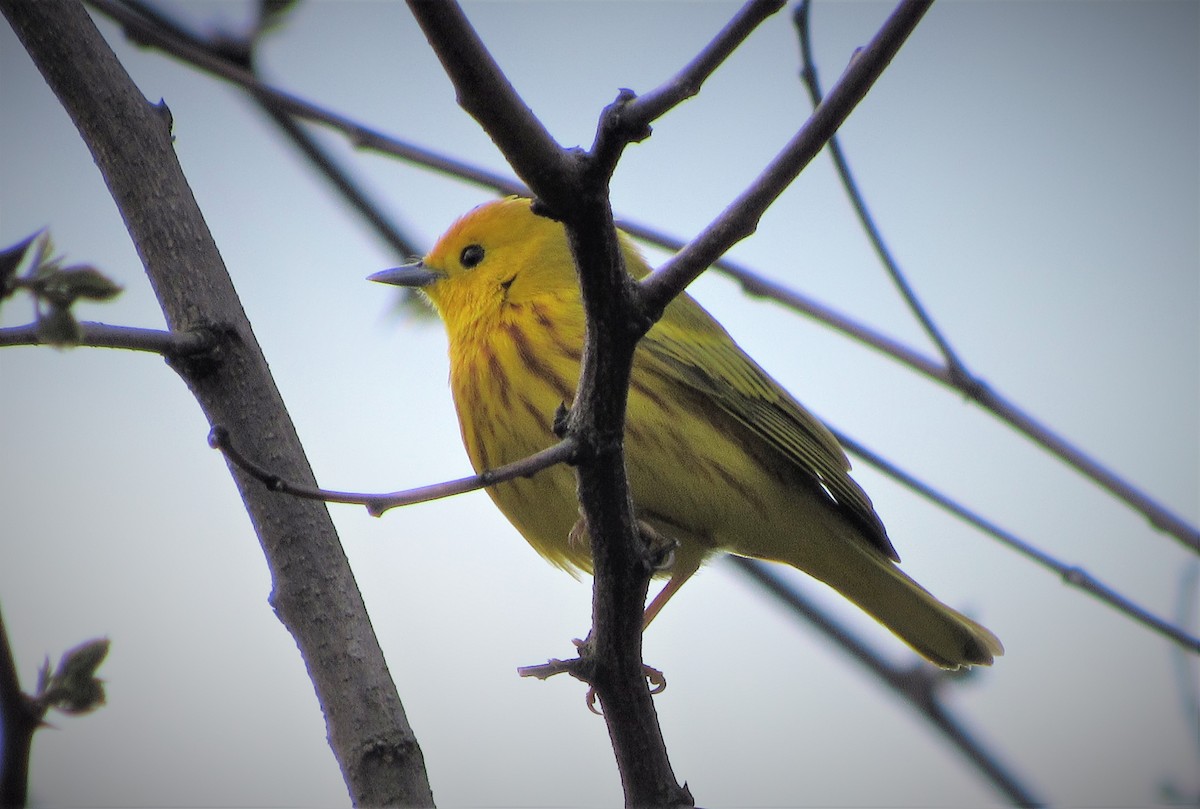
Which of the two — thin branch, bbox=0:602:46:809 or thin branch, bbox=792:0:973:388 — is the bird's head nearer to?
thin branch, bbox=792:0:973:388

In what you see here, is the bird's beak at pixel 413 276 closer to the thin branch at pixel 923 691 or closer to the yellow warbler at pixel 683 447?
the yellow warbler at pixel 683 447

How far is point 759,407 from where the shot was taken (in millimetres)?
3920

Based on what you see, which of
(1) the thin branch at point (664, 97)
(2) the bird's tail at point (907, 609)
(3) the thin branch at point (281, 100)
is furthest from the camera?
(2) the bird's tail at point (907, 609)

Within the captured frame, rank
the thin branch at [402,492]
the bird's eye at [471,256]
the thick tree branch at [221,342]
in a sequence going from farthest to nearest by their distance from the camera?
the bird's eye at [471,256] → the thick tree branch at [221,342] → the thin branch at [402,492]

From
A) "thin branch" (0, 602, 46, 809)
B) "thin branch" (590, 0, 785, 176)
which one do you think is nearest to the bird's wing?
"thin branch" (590, 0, 785, 176)

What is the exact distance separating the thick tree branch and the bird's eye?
2152 millimetres

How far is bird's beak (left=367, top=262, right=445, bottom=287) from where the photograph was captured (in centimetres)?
445

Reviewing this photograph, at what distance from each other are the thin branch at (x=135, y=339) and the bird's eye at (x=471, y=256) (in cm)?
228

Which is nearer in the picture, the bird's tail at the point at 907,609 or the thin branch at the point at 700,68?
the thin branch at the point at 700,68

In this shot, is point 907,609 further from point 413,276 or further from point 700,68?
point 700,68

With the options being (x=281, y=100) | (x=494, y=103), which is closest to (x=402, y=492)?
(x=494, y=103)

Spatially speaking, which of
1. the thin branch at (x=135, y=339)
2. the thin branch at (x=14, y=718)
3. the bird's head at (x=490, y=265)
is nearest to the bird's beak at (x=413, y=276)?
the bird's head at (x=490, y=265)

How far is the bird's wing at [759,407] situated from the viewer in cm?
383

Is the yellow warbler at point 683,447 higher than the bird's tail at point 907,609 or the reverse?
higher
